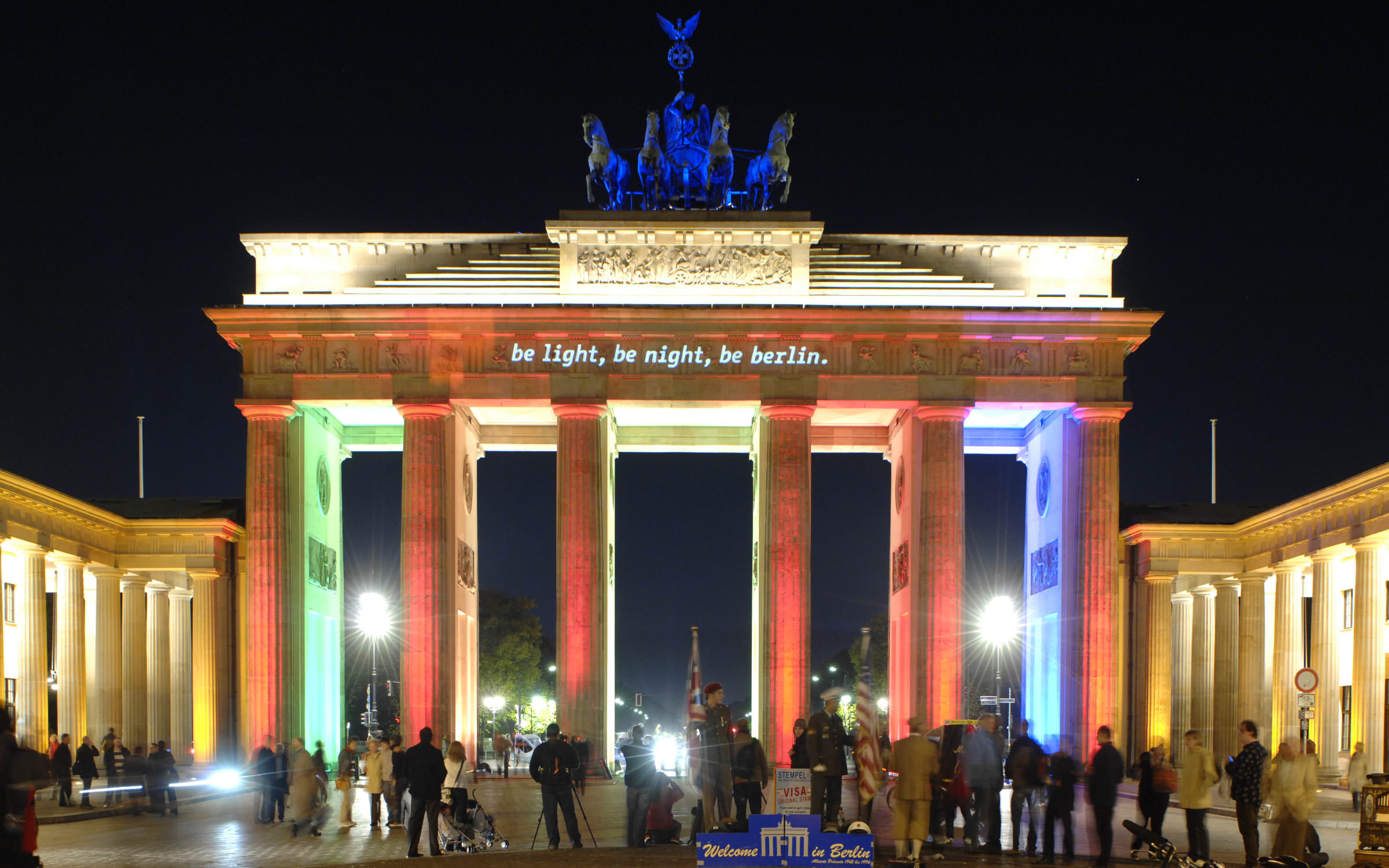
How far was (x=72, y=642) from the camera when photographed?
1650 inches

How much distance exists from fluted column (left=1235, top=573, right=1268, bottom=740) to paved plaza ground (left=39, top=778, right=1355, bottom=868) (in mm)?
14640

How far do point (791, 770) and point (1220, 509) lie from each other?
33383mm

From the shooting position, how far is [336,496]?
47.1m

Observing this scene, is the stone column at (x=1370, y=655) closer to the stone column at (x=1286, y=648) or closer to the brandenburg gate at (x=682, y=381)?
the stone column at (x=1286, y=648)

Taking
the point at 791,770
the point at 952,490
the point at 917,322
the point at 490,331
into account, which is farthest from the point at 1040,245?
the point at 791,770

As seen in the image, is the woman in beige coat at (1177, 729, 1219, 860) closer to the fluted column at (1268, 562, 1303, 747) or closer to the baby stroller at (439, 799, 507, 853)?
the baby stroller at (439, 799, 507, 853)

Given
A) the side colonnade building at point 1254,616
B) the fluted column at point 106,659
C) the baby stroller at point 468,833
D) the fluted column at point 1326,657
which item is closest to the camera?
the baby stroller at point 468,833

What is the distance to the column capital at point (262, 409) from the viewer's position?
133 ft

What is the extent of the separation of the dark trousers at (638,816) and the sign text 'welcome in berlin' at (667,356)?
22.6 meters

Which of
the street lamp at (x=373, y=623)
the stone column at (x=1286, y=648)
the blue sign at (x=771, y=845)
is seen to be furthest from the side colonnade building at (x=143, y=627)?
the stone column at (x=1286, y=648)

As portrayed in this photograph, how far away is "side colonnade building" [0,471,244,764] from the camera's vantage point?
134 ft

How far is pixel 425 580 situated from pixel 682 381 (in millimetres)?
9575

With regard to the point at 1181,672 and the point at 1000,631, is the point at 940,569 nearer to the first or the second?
the point at 1181,672

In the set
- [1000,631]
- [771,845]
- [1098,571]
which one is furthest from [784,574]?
[771,845]
